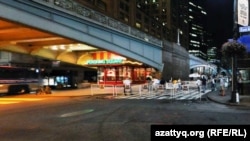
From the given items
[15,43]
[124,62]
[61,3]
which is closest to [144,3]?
[124,62]

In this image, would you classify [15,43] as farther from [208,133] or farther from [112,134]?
[208,133]

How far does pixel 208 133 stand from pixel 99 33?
29.7 m

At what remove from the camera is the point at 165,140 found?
4488 millimetres

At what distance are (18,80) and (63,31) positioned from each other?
9315 mm

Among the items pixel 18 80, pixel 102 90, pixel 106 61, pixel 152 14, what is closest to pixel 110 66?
pixel 106 61

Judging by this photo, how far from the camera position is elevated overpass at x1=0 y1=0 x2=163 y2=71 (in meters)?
24.0

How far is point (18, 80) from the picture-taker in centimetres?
3450

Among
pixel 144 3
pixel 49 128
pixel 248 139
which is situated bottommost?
pixel 49 128

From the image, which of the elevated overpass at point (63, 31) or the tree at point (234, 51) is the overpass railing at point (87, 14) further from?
the tree at point (234, 51)

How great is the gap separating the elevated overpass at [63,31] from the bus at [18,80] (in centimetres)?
345

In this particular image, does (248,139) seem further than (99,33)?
No

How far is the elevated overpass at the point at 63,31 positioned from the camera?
24000mm

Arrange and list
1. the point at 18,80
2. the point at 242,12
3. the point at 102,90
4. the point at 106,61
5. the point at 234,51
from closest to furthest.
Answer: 1. the point at 242,12
2. the point at 234,51
3. the point at 18,80
4. the point at 102,90
5. the point at 106,61

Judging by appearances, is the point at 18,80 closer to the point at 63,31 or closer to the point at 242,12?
the point at 63,31
